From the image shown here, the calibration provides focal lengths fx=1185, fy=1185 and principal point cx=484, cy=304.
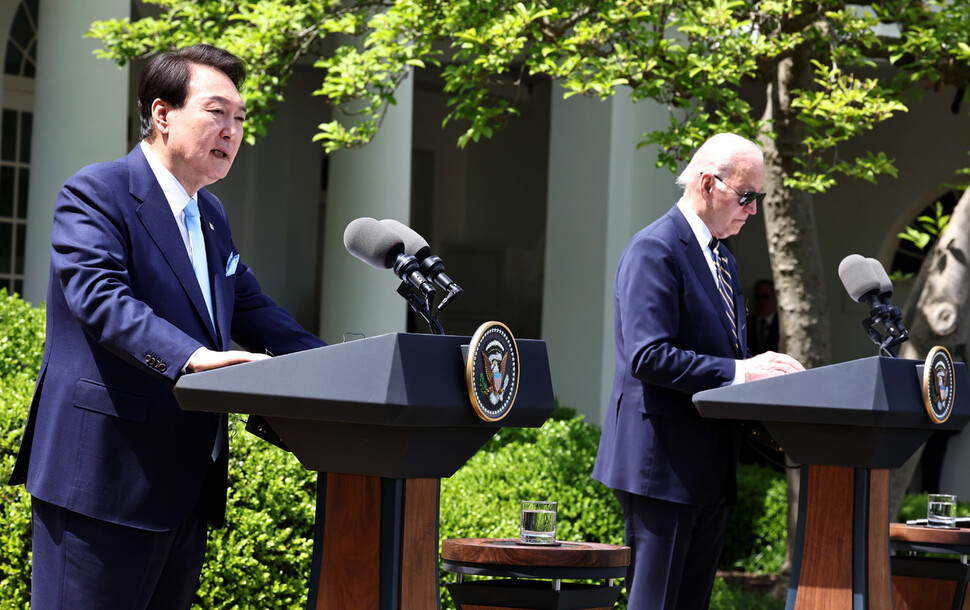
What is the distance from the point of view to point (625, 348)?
12.8ft

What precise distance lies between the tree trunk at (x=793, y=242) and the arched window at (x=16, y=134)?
29.7ft

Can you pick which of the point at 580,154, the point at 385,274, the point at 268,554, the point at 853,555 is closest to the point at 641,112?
the point at 580,154

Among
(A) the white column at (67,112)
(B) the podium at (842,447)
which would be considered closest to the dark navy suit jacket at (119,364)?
(B) the podium at (842,447)

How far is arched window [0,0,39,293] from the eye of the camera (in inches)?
513

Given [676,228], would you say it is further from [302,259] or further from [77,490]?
[302,259]

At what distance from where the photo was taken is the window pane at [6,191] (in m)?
13.2

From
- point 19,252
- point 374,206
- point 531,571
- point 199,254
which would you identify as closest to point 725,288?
point 531,571

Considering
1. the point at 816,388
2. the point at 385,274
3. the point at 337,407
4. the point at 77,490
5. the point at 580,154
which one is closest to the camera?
the point at 337,407

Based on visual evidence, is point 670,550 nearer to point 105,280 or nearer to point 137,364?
point 137,364

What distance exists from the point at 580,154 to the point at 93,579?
818cm

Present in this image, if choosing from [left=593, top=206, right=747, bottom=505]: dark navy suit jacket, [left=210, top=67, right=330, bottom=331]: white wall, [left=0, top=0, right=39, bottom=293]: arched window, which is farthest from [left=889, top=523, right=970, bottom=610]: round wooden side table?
[left=0, top=0, right=39, bottom=293]: arched window

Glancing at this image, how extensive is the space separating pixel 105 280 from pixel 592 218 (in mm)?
8007

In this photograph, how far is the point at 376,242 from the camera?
2.70 m

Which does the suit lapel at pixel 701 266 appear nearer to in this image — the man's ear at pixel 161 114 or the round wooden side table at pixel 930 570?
the round wooden side table at pixel 930 570
